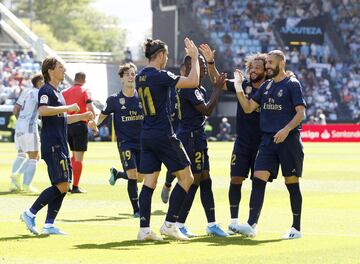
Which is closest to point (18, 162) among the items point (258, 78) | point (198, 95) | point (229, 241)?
point (198, 95)

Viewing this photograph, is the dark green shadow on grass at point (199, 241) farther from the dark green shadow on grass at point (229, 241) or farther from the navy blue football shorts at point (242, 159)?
the navy blue football shorts at point (242, 159)

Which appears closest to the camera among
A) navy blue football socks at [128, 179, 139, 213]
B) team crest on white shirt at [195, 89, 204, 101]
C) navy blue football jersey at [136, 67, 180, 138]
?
navy blue football jersey at [136, 67, 180, 138]

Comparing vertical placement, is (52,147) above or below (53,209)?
above

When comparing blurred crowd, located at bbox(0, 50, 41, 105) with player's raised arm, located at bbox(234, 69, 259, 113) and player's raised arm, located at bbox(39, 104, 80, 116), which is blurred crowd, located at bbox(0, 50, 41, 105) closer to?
player's raised arm, located at bbox(39, 104, 80, 116)

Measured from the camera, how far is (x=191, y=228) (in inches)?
523

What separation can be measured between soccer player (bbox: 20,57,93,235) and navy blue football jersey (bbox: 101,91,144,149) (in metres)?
2.78

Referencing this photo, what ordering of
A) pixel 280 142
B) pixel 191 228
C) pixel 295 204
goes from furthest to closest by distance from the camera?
pixel 191 228 < pixel 295 204 < pixel 280 142

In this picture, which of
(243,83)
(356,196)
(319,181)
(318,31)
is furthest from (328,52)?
(243,83)

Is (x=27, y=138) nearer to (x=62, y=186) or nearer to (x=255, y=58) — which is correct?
(x=62, y=186)

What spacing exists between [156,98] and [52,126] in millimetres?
1545

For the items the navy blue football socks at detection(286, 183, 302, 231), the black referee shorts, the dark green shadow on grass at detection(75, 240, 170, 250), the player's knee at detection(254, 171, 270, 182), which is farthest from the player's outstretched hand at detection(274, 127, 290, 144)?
the black referee shorts

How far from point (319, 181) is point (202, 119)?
33.3 ft

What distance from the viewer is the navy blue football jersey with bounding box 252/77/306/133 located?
12156mm

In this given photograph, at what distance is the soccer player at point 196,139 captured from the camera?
41.1 feet
